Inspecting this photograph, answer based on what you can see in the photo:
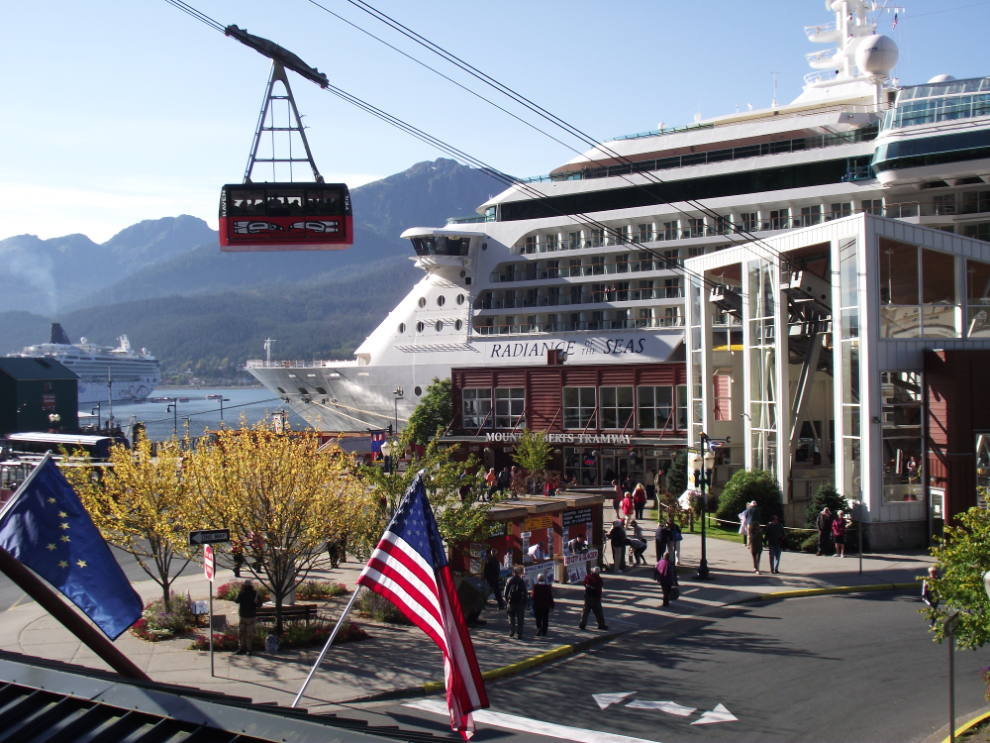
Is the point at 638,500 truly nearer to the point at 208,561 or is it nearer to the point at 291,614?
the point at 291,614

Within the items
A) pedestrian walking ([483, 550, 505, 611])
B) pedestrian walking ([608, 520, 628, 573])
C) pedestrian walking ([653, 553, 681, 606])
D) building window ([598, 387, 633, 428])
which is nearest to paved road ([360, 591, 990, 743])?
pedestrian walking ([653, 553, 681, 606])

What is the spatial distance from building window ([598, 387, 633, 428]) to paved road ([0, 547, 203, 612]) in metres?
19.9

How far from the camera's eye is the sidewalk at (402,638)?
40.4ft

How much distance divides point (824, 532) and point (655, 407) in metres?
15.3

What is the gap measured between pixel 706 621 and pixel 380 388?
36.7 metres

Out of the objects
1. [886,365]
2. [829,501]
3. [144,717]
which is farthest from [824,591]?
[144,717]

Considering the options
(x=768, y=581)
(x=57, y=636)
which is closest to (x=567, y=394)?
(x=768, y=581)

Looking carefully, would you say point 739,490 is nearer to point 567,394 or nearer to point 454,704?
point 567,394

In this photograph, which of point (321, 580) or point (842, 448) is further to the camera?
point (842, 448)

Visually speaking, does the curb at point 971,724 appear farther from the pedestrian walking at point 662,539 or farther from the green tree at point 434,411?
the green tree at point 434,411

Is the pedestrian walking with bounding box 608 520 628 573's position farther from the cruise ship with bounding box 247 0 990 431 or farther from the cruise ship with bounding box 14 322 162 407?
the cruise ship with bounding box 14 322 162 407

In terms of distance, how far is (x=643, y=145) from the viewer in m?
47.2

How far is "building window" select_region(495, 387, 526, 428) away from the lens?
40500 mm

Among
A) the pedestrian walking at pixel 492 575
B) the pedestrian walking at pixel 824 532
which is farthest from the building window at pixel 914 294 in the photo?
the pedestrian walking at pixel 492 575
